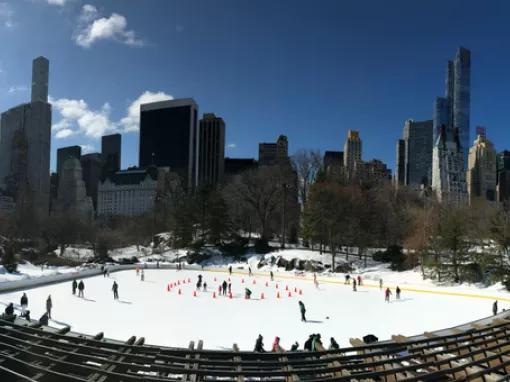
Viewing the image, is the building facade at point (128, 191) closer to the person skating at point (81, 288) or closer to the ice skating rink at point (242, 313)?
the ice skating rink at point (242, 313)

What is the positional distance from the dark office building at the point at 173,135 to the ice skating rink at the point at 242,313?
533 ft

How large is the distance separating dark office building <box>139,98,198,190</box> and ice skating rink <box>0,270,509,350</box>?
6397 inches

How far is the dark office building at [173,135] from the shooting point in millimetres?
190875

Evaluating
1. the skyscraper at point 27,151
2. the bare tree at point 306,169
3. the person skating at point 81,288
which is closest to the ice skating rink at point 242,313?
the person skating at point 81,288

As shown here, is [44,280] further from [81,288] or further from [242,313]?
[242,313]

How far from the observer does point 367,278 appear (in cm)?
4012

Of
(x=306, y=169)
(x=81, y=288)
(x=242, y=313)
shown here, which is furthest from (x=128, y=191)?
(x=242, y=313)

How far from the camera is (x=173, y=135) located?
634 feet

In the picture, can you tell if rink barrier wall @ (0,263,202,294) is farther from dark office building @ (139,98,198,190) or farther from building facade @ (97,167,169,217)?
dark office building @ (139,98,198,190)

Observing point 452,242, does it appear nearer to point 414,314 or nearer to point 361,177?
point 414,314

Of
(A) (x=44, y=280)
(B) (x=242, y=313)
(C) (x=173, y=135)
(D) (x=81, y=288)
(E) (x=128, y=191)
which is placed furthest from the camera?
(C) (x=173, y=135)

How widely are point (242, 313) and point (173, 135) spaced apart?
589 ft

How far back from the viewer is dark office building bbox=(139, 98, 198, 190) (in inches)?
7515

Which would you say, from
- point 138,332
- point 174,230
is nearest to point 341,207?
point 174,230
